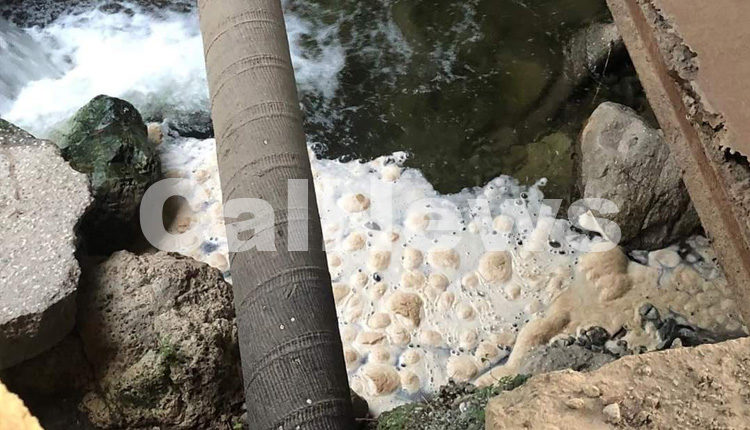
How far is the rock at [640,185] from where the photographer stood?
3.95m

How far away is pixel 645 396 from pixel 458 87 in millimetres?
3439

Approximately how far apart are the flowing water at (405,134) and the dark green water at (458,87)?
0.01 m

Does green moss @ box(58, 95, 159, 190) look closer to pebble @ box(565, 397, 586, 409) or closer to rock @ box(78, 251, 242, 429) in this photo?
rock @ box(78, 251, 242, 429)

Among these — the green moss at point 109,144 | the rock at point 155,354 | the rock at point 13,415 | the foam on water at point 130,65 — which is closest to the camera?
the rock at point 13,415

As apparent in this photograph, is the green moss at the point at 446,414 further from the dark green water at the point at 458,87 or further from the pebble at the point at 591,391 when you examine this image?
the dark green water at the point at 458,87

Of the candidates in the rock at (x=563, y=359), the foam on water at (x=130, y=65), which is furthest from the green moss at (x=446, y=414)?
the foam on water at (x=130, y=65)

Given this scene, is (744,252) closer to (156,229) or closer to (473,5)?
(156,229)

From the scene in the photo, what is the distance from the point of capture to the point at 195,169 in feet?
14.1

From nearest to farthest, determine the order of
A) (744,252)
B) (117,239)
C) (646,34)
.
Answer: (744,252) → (646,34) → (117,239)

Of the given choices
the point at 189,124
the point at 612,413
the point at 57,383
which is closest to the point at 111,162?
the point at 189,124

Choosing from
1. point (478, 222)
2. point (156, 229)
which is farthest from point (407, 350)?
point (156, 229)

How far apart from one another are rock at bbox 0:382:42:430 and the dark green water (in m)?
3.50

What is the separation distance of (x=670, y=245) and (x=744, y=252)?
2.11 meters

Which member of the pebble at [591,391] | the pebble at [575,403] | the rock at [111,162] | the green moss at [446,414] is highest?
the rock at [111,162]
